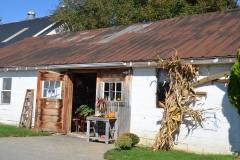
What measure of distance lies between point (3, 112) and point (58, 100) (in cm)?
391

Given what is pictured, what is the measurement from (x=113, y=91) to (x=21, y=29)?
67.2 ft

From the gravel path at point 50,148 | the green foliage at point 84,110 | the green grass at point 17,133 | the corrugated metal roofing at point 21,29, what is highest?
the corrugated metal roofing at point 21,29

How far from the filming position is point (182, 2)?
2555cm

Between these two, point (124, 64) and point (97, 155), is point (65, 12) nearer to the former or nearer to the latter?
point (124, 64)

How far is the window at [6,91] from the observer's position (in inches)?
674

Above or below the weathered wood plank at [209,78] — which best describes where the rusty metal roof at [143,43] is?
above

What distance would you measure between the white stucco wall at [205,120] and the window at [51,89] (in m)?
3.85

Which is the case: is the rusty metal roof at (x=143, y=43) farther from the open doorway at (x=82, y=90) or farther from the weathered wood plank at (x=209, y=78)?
the open doorway at (x=82, y=90)

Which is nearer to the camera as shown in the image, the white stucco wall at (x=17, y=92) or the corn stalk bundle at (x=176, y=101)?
the corn stalk bundle at (x=176, y=101)

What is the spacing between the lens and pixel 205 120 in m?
10.5

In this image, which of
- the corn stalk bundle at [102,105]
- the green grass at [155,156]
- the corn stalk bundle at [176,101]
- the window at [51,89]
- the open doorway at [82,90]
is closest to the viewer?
the green grass at [155,156]

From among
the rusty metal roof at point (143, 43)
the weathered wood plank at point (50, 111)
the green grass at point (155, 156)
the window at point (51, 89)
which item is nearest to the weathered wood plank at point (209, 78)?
the rusty metal roof at point (143, 43)

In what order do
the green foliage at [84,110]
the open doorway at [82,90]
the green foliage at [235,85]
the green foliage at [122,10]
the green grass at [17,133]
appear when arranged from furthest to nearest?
the green foliage at [122,10]
the open doorway at [82,90]
the green foliage at [84,110]
the green grass at [17,133]
the green foliage at [235,85]

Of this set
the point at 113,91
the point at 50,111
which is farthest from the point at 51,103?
the point at 113,91
